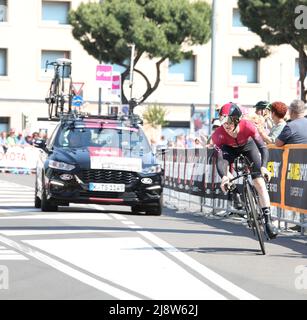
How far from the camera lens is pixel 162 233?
53.8ft

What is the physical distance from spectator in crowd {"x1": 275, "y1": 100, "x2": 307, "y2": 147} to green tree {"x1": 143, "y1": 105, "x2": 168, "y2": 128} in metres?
51.4

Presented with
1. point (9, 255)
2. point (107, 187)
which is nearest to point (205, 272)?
point (9, 255)

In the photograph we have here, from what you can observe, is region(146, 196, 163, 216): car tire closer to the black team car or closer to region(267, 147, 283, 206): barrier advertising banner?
the black team car

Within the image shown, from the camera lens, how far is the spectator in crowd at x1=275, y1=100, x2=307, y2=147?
675 inches

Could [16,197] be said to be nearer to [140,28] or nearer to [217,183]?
[217,183]

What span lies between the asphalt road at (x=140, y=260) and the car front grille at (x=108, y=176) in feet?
3.17

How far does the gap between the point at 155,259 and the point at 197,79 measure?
197 feet

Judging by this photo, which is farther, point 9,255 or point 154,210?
point 154,210

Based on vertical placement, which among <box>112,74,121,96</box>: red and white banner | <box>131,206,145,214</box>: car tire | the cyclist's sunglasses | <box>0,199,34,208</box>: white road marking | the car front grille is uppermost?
<box>112,74,121,96</box>: red and white banner

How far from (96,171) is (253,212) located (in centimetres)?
693

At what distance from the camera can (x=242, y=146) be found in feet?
47.0

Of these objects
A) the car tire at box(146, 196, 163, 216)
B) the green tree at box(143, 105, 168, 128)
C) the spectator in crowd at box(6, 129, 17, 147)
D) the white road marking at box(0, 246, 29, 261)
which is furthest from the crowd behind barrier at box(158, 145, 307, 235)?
the green tree at box(143, 105, 168, 128)
